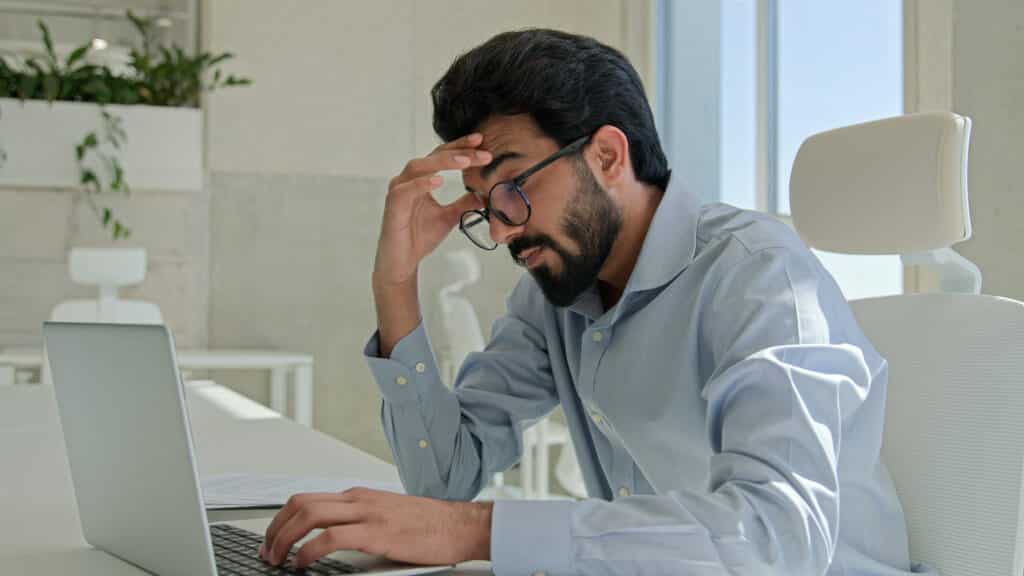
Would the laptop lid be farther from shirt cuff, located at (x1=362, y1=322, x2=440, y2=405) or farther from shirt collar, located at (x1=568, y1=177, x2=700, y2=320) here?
shirt collar, located at (x1=568, y1=177, x2=700, y2=320)

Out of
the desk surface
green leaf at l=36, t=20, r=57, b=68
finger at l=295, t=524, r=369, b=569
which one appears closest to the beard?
finger at l=295, t=524, r=369, b=569

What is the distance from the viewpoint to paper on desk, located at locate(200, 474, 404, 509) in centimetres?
117

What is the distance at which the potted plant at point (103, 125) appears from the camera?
4441 millimetres

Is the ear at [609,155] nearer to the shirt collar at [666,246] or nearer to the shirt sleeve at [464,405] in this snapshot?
the shirt collar at [666,246]

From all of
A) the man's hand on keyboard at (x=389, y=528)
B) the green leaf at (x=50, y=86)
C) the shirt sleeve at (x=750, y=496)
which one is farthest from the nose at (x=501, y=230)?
the green leaf at (x=50, y=86)

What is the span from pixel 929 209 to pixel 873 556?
0.35 m

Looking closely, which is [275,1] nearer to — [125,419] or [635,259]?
[635,259]

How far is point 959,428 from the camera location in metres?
1.07

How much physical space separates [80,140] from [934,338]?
4.00 metres

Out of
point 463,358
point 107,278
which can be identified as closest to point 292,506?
point 463,358

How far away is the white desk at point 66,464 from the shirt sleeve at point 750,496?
0.27ft

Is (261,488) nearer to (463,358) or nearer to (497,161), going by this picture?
(497,161)

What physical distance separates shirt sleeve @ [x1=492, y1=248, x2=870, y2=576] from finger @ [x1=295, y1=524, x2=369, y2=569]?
99mm

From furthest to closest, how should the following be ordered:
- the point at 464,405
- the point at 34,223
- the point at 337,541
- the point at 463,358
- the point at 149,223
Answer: the point at 149,223 → the point at 34,223 → the point at 463,358 → the point at 464,405 → the point at 337,541
